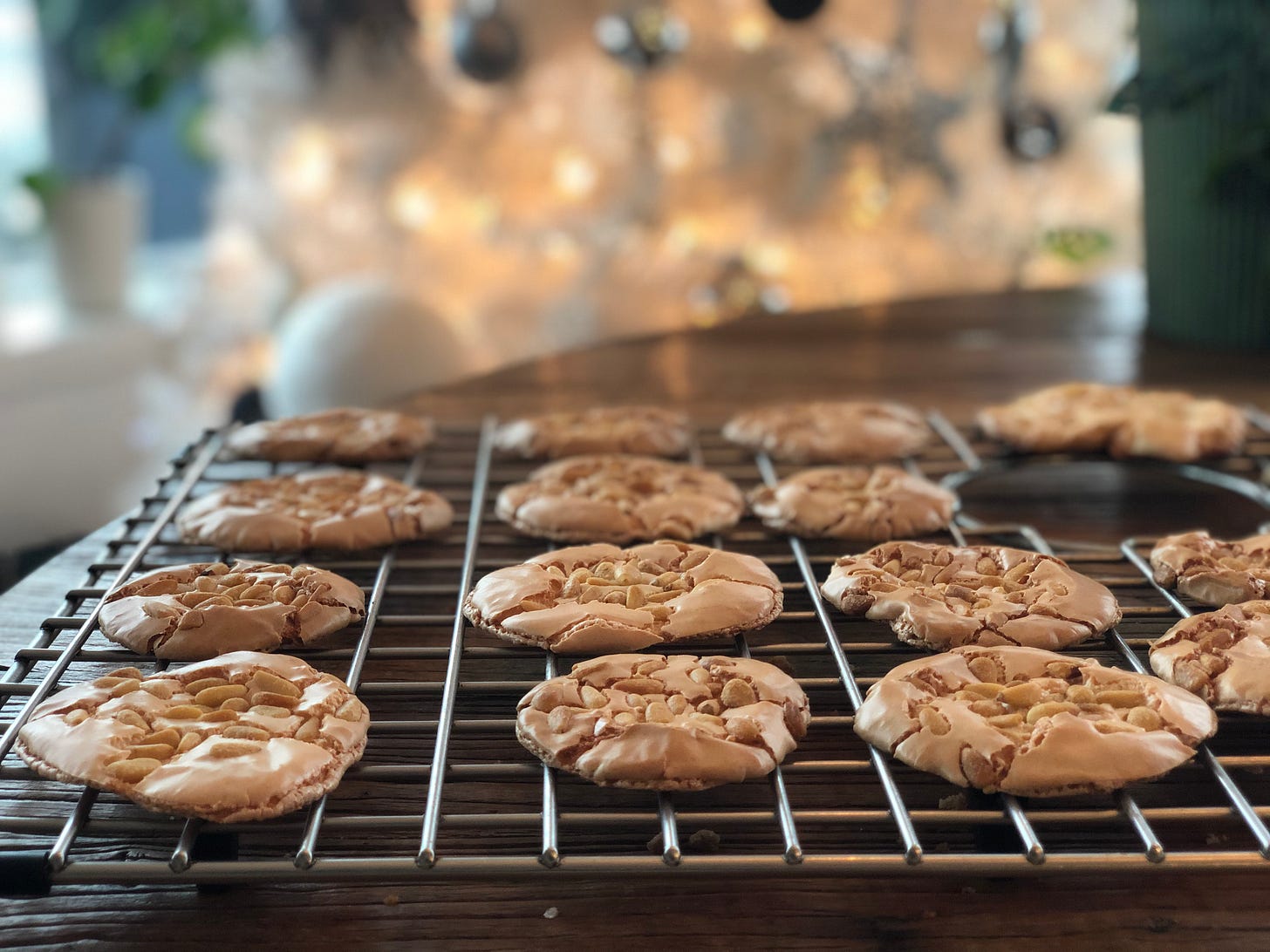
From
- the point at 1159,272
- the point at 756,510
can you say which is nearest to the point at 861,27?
the point at 1159,272

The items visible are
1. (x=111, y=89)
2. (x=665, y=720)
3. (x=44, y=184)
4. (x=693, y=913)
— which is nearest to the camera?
(x=693, y=913)

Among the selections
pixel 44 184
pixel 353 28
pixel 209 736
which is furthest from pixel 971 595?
pixel 44 184

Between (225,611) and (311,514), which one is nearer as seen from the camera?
(225,611)

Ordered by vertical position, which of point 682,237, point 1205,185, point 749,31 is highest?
point 749,31

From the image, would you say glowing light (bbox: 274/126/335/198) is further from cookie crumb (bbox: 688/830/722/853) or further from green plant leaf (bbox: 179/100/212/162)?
cookie crumb (bbox: 688/830/722/853)

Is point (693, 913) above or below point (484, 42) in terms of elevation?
below

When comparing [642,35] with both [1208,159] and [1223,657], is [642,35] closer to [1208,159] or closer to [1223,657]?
[1208,159]

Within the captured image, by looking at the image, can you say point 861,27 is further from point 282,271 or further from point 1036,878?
point 1036,878

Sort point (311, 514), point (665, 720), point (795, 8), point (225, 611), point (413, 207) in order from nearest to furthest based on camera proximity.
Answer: point (665, 720) → point (225, 611) → point (311, 514) → point (795, 8) → point (413, 207)
